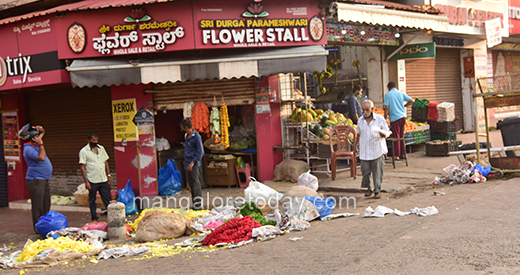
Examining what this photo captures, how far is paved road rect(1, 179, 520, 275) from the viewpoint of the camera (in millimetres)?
4543

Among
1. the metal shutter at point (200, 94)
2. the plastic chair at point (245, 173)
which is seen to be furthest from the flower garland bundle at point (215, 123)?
the plastic chair at point (245, 173)

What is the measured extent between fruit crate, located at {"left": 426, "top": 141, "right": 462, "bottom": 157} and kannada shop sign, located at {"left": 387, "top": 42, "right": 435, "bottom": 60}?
2.83 m

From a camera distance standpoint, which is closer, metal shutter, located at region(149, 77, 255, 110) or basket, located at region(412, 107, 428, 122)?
metal shutter, located at region(149, 77, 255, 110)

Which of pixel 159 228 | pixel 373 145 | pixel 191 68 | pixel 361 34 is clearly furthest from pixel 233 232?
pixel 361 34

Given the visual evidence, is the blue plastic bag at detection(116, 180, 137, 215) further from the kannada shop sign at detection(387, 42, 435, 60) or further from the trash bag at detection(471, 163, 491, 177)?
the kannada shop sign at detection(387, 42, 435, 60)

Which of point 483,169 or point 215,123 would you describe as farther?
point 215,123

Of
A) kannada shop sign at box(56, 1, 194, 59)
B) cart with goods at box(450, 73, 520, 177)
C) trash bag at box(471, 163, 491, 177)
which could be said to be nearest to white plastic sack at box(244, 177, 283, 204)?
kannada shop sign at box(56, 1, 194, 59)

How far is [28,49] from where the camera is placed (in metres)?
10.1

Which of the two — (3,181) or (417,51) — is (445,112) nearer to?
(417,51)

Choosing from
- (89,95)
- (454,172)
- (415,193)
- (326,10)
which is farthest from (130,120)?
(454,172)

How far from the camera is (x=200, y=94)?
10.2m

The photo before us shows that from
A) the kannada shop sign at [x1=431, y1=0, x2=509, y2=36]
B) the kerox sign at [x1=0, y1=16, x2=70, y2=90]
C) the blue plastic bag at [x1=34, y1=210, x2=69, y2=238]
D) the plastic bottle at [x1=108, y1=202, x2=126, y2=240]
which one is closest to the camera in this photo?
the plastic bottle at [x1=108, y1=202, x2=126, y2=240]

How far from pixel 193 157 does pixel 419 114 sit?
318 inches

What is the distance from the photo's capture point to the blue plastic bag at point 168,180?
999cm
